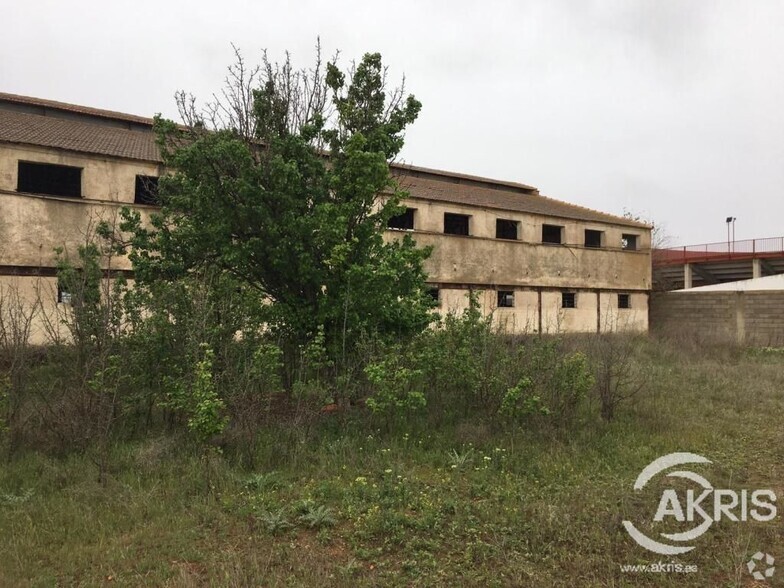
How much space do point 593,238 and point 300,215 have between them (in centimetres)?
2167

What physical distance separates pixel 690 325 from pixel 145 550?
87.0ft

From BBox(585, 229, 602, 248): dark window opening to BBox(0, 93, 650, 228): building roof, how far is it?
0.81 m

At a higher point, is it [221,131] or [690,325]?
[221,131]

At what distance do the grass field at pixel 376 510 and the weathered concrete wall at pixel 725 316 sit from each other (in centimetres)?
1649

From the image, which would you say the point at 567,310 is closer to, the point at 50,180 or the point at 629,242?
the point at 629,242

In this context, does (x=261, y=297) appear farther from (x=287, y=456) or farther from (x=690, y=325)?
(x=690, y=325)

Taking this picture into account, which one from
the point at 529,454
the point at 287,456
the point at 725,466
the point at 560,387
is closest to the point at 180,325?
the point at 287,456

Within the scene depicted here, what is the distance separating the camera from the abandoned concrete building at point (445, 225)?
14.2 meters

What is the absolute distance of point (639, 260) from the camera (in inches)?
1025

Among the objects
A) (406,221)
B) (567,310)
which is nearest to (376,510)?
(406,221)

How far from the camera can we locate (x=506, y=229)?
2388cm

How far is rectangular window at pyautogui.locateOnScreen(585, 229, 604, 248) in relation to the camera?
85.1 ft

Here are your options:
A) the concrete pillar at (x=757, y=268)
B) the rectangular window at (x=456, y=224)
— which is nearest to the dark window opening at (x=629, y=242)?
the concrete pillar at (x=757, y=268)

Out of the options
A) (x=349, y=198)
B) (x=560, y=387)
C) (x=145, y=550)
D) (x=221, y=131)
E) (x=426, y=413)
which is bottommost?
(x=145, y=550)
